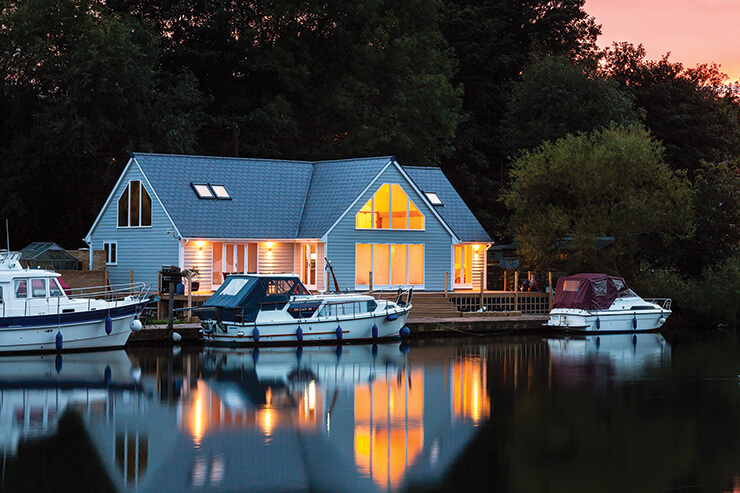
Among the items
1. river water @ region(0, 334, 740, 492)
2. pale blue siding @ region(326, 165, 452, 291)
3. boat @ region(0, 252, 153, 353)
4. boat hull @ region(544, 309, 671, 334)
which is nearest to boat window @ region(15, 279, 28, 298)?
boat @ region(0, 252, 153, 353)

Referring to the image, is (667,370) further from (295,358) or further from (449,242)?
(449,242)

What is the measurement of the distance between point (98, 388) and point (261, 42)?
34.7m

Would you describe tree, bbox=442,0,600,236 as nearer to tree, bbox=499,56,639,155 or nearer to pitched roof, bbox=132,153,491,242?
tree, bbox=499,56,639,155

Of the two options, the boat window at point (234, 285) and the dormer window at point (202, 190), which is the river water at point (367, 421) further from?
the dormer window at point (202, 190)

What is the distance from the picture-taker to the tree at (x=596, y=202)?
46188 millimetres

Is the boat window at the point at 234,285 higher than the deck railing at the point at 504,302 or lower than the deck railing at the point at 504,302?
higher

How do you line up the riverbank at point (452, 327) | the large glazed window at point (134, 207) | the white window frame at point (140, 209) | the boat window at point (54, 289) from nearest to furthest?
the boat window at point (54, 289), the riverbank at point (452, 327), the white window frame at point (140, 209), the large glazed window at point (134, 207)

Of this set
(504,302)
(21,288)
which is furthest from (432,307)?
(21,288)

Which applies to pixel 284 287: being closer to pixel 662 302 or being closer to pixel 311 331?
pixel 311 331

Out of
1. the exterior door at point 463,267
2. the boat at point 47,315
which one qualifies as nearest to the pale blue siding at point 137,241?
the boat at point 47,315

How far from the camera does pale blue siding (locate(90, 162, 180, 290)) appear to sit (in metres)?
43.1

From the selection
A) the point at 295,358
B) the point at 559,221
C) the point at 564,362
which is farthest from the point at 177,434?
the point at 559,221

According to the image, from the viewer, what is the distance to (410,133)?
58656 mm

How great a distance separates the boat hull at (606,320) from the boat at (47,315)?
17634mm
